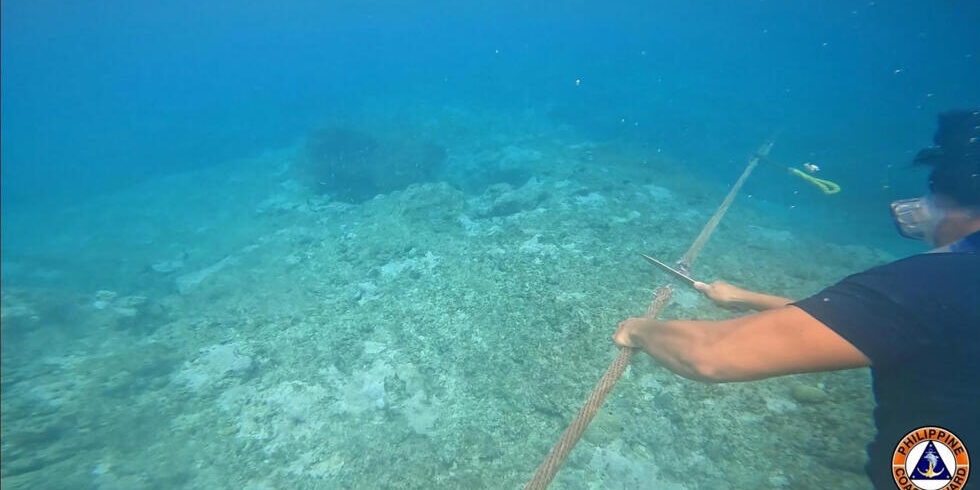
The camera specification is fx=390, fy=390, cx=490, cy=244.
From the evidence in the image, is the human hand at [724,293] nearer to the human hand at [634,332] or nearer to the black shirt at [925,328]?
the human hand at [634,332]

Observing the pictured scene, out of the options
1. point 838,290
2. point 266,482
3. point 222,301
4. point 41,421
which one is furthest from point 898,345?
point 222,301

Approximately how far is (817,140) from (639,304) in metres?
15.1

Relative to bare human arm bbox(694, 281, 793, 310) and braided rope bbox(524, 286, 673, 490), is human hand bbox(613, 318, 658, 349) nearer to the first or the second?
braided rope bbox(524, 286, 673, 490)

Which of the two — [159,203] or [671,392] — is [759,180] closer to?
[671,392]

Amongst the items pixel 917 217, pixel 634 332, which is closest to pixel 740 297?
pixel 917 217

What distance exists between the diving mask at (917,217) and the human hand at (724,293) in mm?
843

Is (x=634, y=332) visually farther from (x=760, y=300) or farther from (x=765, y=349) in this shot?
(x=760, y=300)

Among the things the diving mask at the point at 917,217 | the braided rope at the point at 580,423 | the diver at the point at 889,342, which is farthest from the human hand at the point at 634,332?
the diving mask at the point at 917,217

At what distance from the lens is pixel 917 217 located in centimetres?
194

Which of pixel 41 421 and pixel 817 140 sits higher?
pixel 41 421

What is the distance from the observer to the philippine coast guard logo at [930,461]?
133 cm

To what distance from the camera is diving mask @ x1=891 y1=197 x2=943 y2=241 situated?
72.4 inches

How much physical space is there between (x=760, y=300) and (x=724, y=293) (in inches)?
8.5

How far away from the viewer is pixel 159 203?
13.4m
